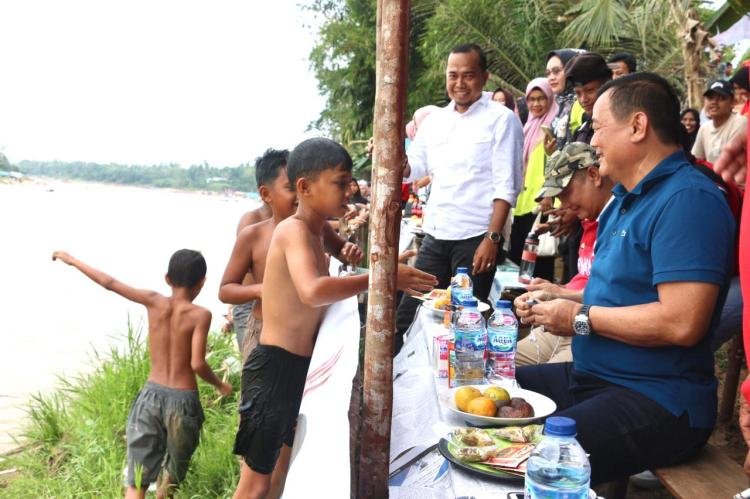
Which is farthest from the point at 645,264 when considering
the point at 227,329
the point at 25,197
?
the point at 25,197

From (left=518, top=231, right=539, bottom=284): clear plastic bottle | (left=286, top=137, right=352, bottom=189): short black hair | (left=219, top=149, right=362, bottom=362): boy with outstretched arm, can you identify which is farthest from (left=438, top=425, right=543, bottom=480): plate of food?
(left=518, top=231, right=539, bottom=284): clear plastic bottle

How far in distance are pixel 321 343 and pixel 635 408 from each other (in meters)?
1.11

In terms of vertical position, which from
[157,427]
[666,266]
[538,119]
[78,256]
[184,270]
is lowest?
[157,427]

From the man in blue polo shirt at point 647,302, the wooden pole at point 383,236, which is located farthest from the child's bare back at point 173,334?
the man in blue polo shirt at point 647,302

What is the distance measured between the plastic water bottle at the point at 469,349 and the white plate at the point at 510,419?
13 cm

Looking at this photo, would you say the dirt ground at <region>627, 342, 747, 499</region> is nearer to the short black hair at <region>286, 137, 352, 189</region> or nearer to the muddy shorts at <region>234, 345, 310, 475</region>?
the muddy shorts at <region>234, 345, 310, 475</region>

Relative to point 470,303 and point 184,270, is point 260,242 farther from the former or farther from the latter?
point 470,303

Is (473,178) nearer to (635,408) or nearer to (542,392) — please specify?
(542,392)

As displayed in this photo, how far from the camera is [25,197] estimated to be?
5919cm

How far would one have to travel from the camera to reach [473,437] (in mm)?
1986

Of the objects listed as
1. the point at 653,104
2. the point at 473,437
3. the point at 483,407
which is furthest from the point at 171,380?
the point at 653,104

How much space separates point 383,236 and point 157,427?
2385 millimetres

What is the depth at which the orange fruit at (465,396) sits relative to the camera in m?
2.28

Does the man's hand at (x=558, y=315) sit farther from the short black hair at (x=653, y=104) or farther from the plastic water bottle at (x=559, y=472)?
the plastic water bottle at (x=559, y=472)
